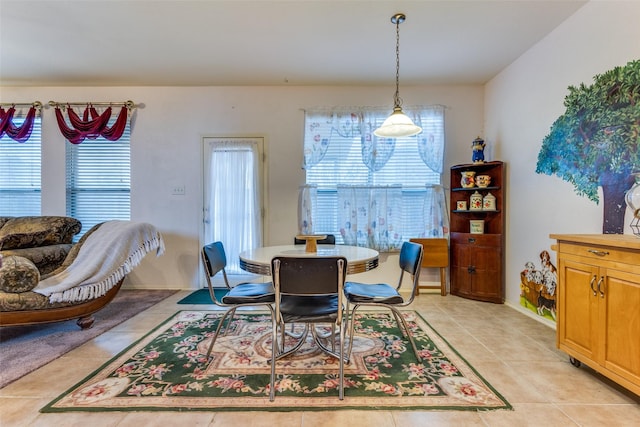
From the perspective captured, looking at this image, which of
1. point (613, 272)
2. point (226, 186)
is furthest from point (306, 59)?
point (613, 272)

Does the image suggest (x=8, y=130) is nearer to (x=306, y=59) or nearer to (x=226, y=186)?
(x=226, y=186)

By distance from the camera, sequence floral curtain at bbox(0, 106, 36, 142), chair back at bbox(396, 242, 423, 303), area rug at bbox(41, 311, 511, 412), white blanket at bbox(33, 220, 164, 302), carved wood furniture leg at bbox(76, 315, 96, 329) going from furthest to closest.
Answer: floral curtain at bbox(0, 106, 36, 142) < carved wood furniture leg at bbox(76, 315, 96, 329) < white blanket at bbox(33, 220, 164, 302) < chair back at bbox(396, 242, 423, 303) < area rug at bbox(41, 311, 511, 412)

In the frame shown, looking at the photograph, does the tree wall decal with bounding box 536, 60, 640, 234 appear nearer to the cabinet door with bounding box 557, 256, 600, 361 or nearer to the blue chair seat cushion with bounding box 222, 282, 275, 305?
the cabinet door with bounding box 557, 256, 600, 361

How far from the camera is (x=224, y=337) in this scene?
2.39 metres

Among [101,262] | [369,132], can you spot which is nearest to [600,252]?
[369,132]

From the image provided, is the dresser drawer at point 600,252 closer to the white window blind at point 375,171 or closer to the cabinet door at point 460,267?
the cabinet door at point 460,267

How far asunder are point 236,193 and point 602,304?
3.57 m

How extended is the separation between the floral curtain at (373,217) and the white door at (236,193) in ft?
3.78

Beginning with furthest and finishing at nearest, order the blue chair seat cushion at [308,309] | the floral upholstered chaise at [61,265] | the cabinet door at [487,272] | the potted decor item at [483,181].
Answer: the potted decor item at [483,181]
the cabinet door at [487,272]
the floral upholstered chaise at [61,265]
the blue chair seat cushion at [308,309]

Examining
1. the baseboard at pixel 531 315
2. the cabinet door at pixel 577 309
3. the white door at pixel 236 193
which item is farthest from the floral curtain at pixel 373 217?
the cabinet door at pixel 577 309

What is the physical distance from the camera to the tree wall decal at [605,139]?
1.96 metres

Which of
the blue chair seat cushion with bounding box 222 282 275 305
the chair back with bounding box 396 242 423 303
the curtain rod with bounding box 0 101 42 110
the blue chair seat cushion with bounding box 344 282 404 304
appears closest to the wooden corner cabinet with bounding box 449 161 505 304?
the chair back with bounding box 396 242 423 303

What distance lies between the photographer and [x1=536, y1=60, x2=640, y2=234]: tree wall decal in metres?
1.96

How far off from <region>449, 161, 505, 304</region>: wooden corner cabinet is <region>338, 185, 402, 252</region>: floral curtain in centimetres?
71
